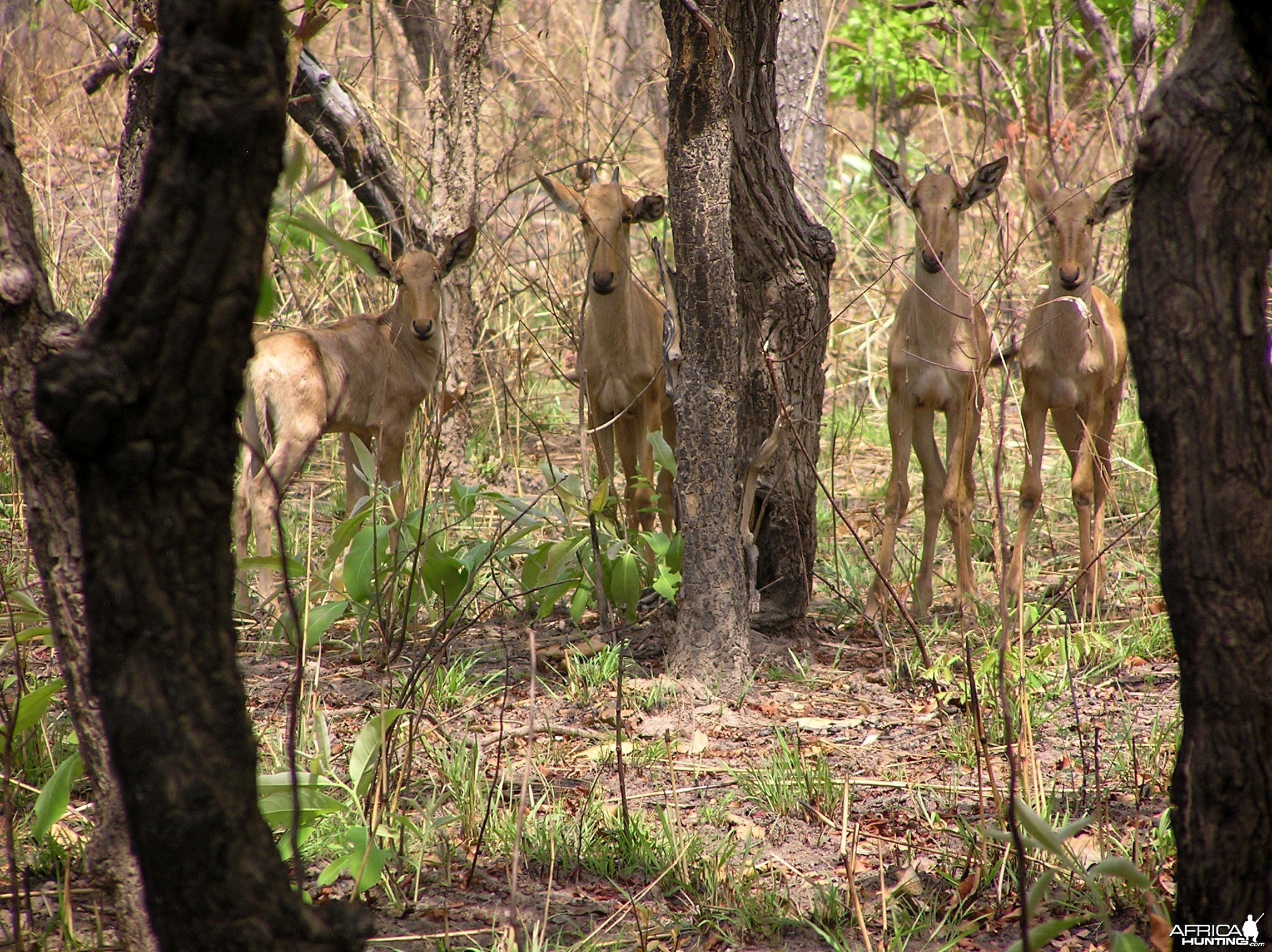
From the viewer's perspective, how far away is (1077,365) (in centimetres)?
624

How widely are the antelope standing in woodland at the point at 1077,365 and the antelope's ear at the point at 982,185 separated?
330mm

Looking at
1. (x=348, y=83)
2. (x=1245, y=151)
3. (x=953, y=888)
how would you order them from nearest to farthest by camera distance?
(x=1245, y=151) → (x=953, y=888) → (x=348, y=83)

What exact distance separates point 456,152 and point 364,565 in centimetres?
369

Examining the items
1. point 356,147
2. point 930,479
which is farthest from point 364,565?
point 356,147

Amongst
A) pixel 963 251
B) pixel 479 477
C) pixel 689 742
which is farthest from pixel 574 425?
pixel 689 742

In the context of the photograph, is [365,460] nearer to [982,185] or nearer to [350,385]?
[350,385]

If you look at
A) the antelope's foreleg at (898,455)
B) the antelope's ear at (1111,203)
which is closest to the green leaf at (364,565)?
the antelope's foreleg at (898,455)

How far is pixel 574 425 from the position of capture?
9656 millimetres

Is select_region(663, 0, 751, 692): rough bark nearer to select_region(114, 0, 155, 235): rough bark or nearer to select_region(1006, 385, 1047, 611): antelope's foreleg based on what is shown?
select_region(1006, 385, 1047, 611): antelope's foreleg

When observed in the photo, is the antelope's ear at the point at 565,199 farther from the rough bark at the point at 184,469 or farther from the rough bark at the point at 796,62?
the rough bark at the point at 184,469

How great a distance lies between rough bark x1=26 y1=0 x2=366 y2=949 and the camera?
5.03 feet

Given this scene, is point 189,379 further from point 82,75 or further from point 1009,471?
point 82,75

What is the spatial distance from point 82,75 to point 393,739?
864cm

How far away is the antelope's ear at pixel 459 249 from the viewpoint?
671 cm
